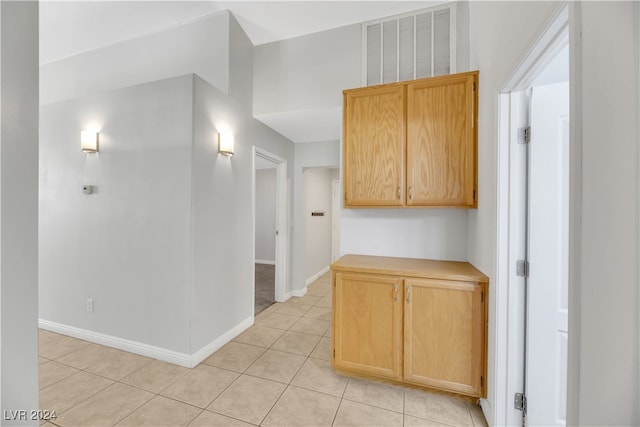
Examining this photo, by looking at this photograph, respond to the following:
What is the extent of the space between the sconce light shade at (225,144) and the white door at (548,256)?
7.73 ft

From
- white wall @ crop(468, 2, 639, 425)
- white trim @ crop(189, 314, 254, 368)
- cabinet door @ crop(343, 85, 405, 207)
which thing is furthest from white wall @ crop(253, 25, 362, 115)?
white trim @ crop(189, 314, 254, 368)

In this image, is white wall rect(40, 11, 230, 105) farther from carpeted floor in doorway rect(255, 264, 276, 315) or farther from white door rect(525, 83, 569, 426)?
carpeted floor in doorway rect(255, 264, 276, 315)

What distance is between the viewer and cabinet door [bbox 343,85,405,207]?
80.8 inches

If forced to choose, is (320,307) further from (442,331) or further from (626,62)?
(626,62)

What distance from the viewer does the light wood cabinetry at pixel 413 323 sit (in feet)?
5.66

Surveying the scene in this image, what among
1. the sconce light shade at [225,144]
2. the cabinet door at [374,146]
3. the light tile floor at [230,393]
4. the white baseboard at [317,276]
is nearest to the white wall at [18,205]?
the light tile floor at [230,393]

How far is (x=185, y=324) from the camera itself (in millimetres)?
2232

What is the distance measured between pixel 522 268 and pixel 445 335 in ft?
2.18

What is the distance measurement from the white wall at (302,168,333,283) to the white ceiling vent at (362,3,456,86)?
192cm

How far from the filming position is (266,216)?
22.2ft

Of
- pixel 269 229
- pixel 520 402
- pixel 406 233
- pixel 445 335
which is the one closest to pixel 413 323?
pixel 445 335

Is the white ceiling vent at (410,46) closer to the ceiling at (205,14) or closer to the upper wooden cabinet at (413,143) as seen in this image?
the ceiling at (205,14)

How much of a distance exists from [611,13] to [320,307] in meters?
3.58

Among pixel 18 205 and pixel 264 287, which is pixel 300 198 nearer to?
pixel 264 287
